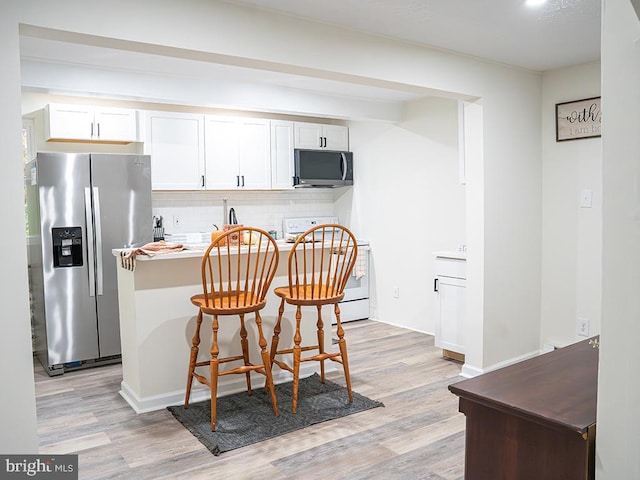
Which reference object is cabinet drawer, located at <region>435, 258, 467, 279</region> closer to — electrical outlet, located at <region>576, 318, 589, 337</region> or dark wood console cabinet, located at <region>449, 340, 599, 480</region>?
electrical outlet, located at <region>576, 318, 589, 337</region>

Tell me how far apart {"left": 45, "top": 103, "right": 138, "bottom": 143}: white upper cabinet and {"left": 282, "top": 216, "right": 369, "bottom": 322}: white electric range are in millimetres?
1998

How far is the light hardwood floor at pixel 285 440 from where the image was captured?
104 inches

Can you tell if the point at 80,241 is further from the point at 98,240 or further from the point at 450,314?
the point at 450,314

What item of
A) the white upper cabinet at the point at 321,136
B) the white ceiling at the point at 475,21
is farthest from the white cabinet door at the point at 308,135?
the white ceiling at the point at 475,21

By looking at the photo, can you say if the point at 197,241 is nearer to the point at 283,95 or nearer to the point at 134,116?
the point at 134,116

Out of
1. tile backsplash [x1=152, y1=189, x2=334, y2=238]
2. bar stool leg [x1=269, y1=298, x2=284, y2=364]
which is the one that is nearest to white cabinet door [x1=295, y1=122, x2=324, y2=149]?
tile backsplash [x1=152, y1=189, x2=334, y2=238]

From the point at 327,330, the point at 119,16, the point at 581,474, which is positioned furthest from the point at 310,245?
the point at 581,474

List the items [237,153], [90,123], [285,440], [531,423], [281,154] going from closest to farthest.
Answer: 1. [531,423]
2. [285,440]
3. [90,123]
4. [237,153]
5. [281,154]

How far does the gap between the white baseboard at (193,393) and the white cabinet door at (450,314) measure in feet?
4.53

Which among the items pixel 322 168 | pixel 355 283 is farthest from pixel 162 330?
pixel 322 168

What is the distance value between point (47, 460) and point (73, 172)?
2387 mm

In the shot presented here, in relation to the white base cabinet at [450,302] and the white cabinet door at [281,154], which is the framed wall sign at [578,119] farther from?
the white cabinet door at [281,154]

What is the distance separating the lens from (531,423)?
1.57 metres

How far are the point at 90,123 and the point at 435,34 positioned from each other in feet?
9.62
